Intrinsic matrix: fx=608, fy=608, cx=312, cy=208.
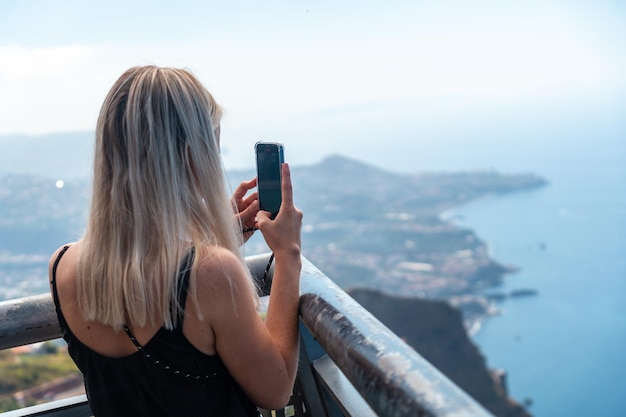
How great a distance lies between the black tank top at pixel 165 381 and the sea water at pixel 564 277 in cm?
2633

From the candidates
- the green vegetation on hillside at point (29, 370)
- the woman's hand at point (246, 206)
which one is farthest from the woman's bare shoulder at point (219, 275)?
the green vegetation on hillside at point (29, 370)

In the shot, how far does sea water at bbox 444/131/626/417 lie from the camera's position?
115 feet

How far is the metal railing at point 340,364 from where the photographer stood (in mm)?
661

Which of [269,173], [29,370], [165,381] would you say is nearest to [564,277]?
[29,370]

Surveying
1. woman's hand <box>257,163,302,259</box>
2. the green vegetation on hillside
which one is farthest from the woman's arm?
the green vegetation on hillside

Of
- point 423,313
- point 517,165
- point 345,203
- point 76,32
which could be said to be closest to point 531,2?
point 517,165

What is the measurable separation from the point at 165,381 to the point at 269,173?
436 mm

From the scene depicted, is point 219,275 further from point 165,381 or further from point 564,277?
point 564,277

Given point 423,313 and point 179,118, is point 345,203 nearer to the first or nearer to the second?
point 423,313

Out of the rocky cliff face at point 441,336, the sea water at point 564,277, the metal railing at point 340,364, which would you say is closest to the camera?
the metal railing at point 340,364

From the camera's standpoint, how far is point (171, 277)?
3.34ft

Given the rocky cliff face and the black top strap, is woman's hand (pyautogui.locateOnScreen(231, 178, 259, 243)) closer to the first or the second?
the black top strap

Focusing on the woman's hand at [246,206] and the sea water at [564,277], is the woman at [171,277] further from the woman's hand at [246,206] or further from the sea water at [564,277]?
the sea water at [564,277]

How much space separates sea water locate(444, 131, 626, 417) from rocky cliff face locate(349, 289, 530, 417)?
11.1 feet
